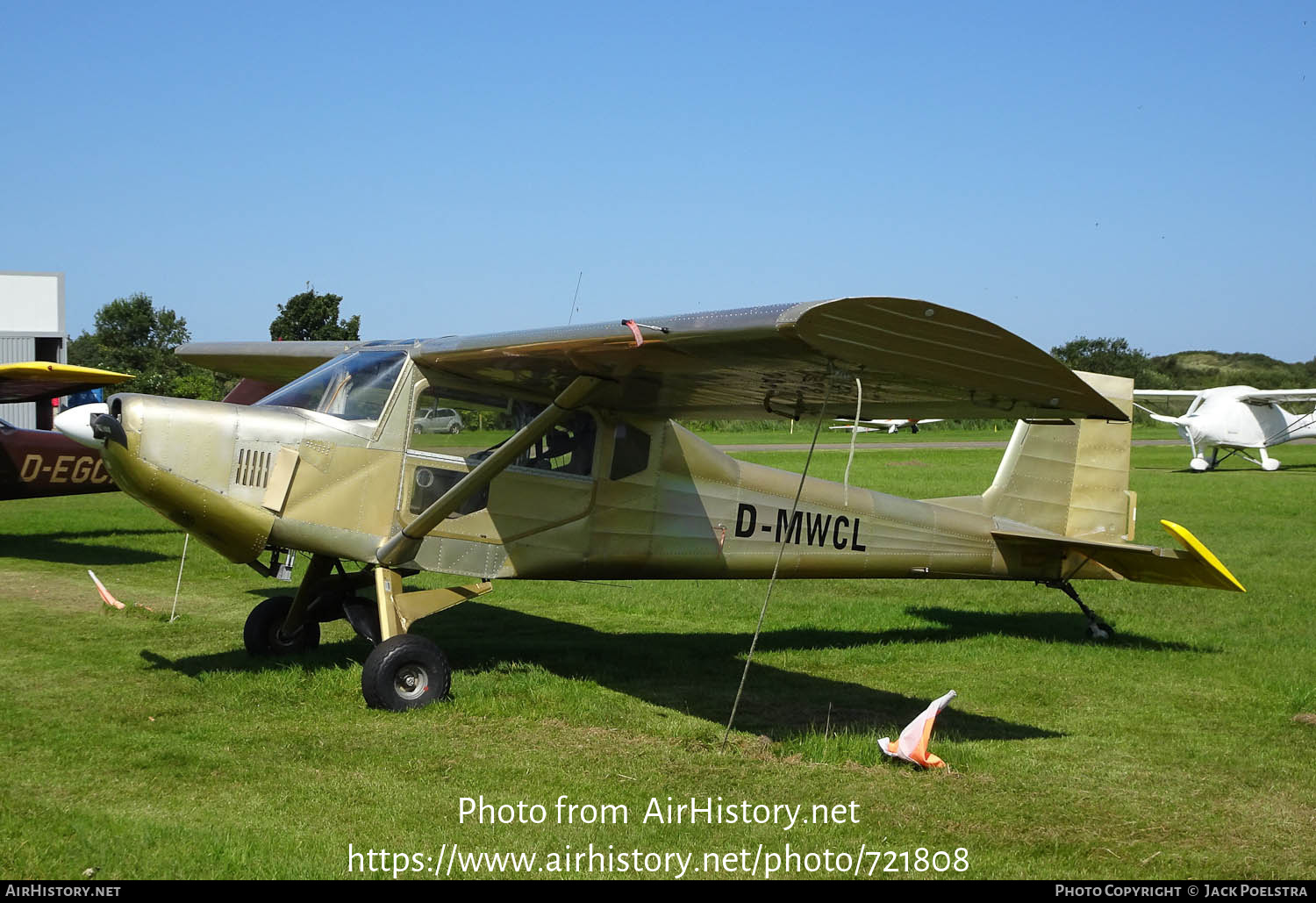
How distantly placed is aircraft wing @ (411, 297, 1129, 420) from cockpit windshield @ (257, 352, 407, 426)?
0.29m

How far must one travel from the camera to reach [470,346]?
7.38m

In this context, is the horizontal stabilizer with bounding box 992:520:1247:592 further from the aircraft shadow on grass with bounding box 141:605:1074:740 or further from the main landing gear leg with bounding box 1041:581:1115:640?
the aircraft shadow on grass with bounding box 141:605:1074:740

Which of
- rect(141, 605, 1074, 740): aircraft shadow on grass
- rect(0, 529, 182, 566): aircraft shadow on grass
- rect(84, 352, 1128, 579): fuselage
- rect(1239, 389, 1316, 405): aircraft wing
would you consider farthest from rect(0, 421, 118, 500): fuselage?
rect(1239, 389, 1316, 405): aircraft wing

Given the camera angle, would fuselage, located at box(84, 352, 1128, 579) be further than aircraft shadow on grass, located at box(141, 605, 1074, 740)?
No

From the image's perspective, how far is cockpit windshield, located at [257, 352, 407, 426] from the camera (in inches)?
307

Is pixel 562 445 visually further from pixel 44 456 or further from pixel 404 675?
pixel 44 456

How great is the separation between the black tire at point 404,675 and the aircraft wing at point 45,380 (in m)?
9.54

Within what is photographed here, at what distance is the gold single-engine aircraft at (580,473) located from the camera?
19.5 ft

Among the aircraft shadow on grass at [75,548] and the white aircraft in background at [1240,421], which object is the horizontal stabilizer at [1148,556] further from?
the white aircraft in background at [1240,421]

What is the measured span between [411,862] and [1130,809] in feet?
12.3

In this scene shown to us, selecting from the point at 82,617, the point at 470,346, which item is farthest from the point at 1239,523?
the point at 82,617

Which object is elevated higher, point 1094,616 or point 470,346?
point 470,346

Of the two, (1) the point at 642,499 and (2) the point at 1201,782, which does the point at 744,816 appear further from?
(1) the point at 642,499

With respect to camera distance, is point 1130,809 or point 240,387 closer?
point 1130,809
